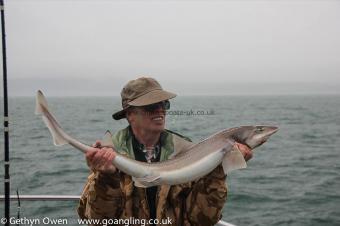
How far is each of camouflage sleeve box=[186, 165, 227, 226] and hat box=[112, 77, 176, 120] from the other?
2.91ft

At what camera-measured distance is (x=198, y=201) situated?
4207 millimetres

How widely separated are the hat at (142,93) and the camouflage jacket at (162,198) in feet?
1.31

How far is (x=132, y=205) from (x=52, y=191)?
39.8 feet

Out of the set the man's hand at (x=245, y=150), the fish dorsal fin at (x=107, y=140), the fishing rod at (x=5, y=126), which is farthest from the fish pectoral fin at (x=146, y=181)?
the fishing rod at (x=5, y=126)

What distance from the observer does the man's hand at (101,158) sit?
3.82 m

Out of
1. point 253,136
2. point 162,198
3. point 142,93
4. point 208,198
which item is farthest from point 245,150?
point 142,93

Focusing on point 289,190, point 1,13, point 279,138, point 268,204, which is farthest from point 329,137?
point 1,13

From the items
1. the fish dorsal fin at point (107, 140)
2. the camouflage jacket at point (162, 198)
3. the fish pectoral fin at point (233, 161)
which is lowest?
the camouflage jacket at point (162, 198)

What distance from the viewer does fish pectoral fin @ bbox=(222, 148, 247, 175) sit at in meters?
3.96

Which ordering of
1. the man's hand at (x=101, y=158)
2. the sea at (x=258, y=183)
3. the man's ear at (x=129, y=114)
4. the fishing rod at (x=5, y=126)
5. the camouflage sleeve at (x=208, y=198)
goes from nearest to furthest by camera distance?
the man's hand at (x=101, y=158)
the camouflage sleeve at (x=208, y=198)
the man's ear at (x=129, y=114)
the fishing rod at (x=5, y=126)
the sea at (x=258, y=183)

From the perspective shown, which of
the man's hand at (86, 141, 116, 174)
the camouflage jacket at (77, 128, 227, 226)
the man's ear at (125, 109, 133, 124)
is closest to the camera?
the man's hand at (86, 141, 116, 174)

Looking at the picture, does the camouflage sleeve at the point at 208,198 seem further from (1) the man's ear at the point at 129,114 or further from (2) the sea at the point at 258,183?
(2) the sea at the point at 258,183

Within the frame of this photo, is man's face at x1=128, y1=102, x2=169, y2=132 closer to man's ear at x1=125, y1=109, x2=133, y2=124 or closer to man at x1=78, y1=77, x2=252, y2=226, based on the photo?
man at x1=78, y1=77, x2=252, y2=226

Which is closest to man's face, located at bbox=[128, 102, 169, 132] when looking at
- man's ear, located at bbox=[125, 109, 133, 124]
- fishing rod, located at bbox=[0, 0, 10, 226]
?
man's ear, located at bbox=[125, 109, 133, 124]
